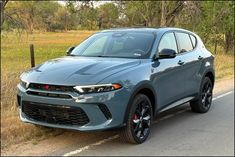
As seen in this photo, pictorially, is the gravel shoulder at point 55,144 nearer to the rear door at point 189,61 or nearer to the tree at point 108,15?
the rear door at point 189,61

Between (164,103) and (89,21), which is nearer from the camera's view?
(164,103)

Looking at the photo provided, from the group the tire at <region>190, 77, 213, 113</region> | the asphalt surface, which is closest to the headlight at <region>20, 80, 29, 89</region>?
the asphalt surface

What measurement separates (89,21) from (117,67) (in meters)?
17.5

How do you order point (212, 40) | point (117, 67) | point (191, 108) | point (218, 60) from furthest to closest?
point (212, 40), point (218, 60), point (191, 108), point (117, 67)

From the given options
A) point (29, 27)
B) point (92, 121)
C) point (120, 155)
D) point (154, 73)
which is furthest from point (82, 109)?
point (29, 27)

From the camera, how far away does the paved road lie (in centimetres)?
600

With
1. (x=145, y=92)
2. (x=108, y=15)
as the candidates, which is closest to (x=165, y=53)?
(x=145, y=92)

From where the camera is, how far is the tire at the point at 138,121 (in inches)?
241

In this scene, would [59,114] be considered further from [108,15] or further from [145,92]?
[108,15]

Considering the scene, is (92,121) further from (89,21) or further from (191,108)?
(89,21)

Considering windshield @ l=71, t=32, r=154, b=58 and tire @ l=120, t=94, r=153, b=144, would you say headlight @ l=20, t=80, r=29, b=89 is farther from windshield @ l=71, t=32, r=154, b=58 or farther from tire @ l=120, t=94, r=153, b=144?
tire @ l=120, t=94, r=153, b=144

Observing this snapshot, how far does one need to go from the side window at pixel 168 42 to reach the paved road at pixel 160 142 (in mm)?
1401

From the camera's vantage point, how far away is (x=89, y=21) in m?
23.4

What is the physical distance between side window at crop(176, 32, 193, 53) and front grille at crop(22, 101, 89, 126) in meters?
2.88
